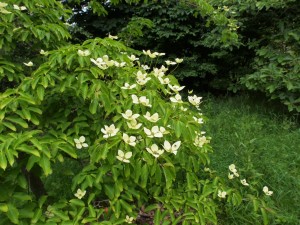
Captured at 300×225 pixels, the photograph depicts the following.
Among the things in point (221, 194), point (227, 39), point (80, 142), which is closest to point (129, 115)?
point (80, 142)

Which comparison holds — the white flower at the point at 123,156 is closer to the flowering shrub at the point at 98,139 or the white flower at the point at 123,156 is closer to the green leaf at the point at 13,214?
the flowering shrub at the point at 98,139

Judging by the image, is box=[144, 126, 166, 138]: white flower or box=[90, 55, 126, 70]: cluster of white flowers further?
box=[90, 55, 126, 70]: cluster of white flowers

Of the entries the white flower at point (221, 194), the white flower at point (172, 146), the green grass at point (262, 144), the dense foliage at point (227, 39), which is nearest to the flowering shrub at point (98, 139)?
the white flower at point (172, 146)

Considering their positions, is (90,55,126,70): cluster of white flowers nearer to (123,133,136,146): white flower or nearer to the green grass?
(123,133,136,146): white flower

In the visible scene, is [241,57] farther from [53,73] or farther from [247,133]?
[53,73]

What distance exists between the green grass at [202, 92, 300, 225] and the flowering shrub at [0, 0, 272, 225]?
2.68ft

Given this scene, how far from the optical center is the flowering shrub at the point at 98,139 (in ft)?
5.16

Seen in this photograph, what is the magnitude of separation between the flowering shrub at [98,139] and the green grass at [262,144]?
0.82 metres

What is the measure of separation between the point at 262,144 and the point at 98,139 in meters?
2.02

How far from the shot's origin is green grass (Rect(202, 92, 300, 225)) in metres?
2.55

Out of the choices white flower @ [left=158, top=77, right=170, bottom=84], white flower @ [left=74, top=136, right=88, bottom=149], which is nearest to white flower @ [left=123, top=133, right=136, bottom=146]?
white flower @ [left=74, top=136, right=88, bottom=149]

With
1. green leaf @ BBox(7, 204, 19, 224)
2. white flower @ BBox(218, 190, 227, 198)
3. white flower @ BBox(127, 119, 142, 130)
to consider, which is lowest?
white flower @ BBox(218, 190, 227, 198)

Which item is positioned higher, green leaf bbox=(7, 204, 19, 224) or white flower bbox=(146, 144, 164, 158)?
white flower bbox=(146, 144, 164, 158)

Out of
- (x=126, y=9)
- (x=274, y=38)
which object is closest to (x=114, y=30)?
(x=126, y=9)
